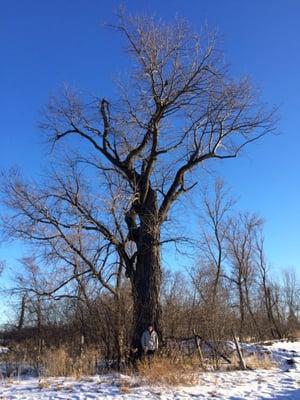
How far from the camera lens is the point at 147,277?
15.4m

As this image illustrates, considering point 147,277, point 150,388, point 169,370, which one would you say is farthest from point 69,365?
point 147,277

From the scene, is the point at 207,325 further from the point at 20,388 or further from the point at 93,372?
the point at 20,388

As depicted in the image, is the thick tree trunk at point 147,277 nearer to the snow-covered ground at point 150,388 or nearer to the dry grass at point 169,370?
the dry grass at point 169,370

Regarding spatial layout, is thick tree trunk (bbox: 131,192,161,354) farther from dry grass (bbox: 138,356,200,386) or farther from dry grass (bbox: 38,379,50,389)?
dry grass (bbox: 38,379,50,389)

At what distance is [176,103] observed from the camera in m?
16.3

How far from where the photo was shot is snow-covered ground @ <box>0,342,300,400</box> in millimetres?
9812

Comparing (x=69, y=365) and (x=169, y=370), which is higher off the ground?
(x=69, y=365)

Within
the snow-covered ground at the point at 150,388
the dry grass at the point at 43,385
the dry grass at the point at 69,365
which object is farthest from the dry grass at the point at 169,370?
the dry grass at the point at 43,385

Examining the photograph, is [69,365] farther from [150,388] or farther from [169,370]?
[150,388]

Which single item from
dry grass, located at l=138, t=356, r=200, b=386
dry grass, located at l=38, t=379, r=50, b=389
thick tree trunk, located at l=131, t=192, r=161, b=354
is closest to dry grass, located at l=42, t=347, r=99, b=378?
dry grass, located at l=38, t=379, r=50, b=389

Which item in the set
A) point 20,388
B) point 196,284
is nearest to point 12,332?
point 196,284

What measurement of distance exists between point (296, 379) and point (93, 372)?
5582 mm

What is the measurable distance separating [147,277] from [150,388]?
510cm

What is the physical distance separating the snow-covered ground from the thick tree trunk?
8.57ft
